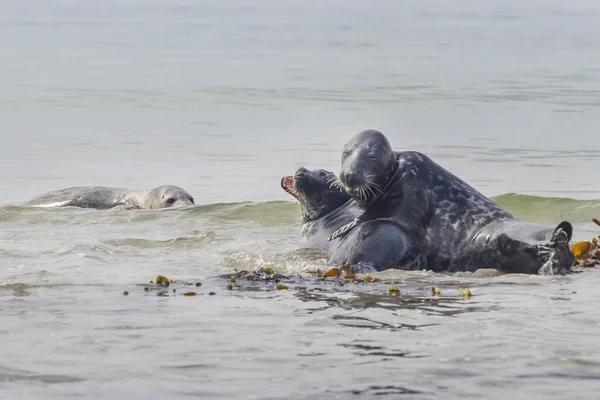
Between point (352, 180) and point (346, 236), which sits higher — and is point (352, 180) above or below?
above

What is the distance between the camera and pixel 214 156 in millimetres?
18281

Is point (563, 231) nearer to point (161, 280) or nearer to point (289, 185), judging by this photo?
point (161, 280)

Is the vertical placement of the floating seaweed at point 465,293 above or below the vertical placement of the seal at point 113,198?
below

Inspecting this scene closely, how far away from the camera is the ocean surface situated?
5215mm

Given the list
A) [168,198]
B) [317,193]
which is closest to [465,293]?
[317,193]

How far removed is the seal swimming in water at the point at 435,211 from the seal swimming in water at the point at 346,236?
6.3 inches

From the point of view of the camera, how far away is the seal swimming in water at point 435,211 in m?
7.98

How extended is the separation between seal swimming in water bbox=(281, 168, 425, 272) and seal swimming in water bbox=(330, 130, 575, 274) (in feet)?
0.52

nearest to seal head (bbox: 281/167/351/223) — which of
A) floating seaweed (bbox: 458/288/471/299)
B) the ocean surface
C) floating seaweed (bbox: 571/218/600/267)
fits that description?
the ocean surface

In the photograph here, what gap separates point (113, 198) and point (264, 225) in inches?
121

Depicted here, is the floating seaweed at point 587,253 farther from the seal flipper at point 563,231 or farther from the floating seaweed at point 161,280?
the floating seaweed at point 161,280

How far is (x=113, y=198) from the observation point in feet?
47.4

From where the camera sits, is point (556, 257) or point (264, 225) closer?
point (556, 257)

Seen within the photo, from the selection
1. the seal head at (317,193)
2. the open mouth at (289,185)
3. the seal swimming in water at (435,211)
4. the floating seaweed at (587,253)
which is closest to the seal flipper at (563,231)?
the seal swimming in water at (435,211)
